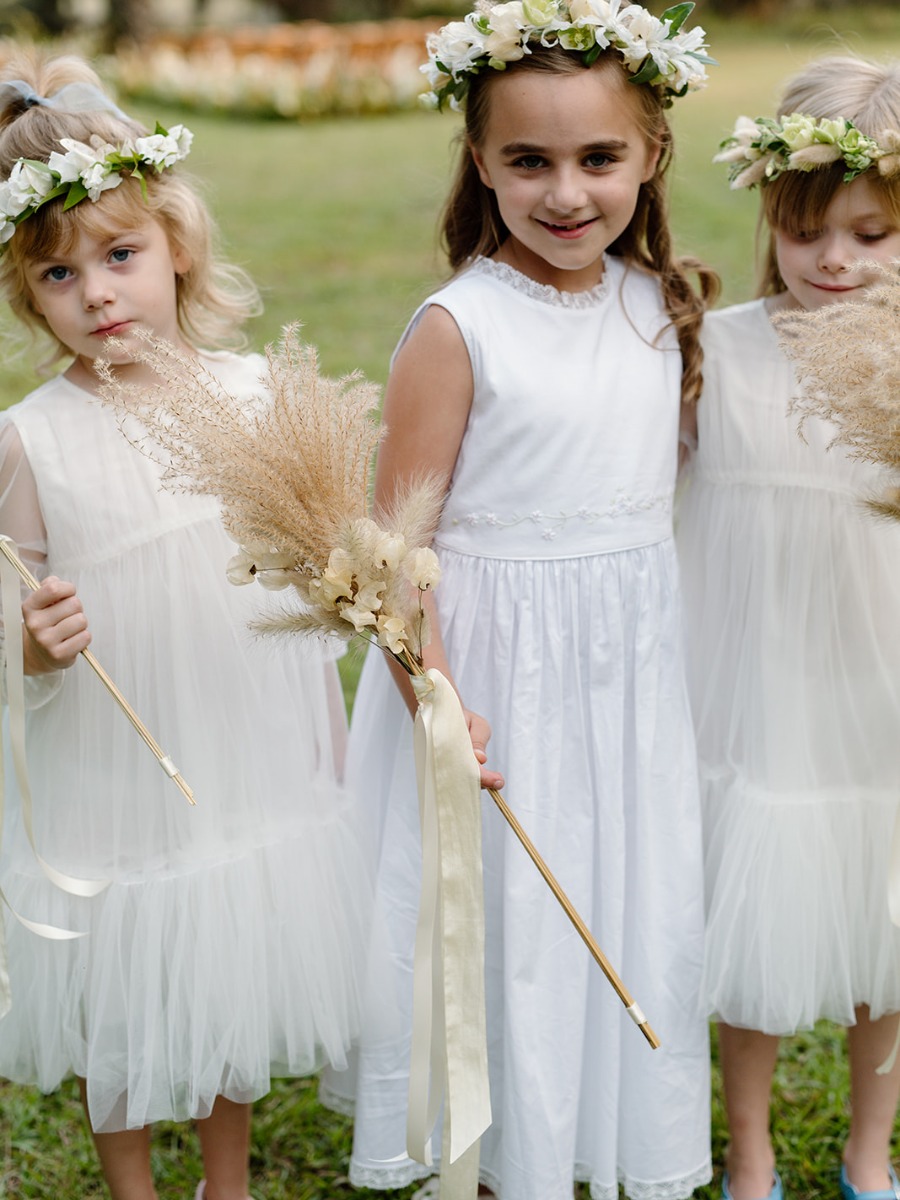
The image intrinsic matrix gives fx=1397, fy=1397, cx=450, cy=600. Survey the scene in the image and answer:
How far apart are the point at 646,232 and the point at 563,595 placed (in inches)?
29.4

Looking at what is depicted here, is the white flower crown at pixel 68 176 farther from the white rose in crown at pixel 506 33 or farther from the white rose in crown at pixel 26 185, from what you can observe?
the white rose in crown at pixel 506 33

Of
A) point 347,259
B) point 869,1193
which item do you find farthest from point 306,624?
point 347,259

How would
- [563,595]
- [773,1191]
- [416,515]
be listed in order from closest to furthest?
[416,515] → [563,595] → [773,1191]

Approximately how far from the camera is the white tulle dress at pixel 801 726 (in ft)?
8.38

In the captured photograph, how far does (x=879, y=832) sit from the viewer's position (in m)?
2.58

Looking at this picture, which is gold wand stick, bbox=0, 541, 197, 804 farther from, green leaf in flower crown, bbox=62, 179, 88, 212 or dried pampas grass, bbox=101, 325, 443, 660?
green leaf in flower crown, bbox=62, 179, 88, 212

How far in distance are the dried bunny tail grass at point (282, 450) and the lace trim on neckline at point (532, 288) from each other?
24.0 inches

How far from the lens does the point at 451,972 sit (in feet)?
7.45

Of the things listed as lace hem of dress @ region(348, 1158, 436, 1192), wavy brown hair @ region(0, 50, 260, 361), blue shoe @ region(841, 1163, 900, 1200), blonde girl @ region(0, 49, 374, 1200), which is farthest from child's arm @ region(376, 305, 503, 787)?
blue shoe @ region(841, 1163, 900, 1200)

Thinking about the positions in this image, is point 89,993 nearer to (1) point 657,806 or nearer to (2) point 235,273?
(1) point 657,806

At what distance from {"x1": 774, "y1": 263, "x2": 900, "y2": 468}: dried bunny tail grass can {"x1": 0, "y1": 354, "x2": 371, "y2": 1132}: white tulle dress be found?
105 centimetres

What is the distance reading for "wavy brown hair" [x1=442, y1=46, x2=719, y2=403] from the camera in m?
2.51

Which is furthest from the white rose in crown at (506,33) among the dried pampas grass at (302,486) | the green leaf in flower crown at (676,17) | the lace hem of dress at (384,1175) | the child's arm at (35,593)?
the lace hem of dress at (384,1175)

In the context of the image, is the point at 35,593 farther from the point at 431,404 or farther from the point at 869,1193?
the point at 869,1193
